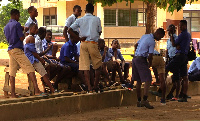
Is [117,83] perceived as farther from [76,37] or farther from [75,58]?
[76,37]

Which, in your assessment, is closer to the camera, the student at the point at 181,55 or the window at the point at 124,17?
the student at the point at 181,55

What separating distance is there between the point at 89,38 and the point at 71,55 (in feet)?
4.25

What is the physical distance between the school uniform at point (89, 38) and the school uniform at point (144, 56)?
82cm

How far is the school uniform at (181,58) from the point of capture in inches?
534

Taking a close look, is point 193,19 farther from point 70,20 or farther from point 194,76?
point 70,20

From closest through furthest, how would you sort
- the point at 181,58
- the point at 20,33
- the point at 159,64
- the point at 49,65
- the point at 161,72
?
the point at 20,33
the point at 49,65
the point at 161,72
the point at 159,64
the point at 181,58

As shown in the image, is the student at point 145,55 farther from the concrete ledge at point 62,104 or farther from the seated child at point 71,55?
the seated child at point 71,55

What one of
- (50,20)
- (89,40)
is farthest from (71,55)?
(50,20)

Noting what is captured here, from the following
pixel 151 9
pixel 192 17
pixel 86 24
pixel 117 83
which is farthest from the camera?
pixel 192 17

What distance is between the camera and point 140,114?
36.1ft

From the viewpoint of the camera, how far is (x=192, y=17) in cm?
5259

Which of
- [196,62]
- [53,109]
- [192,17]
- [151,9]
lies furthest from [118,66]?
[192,17]

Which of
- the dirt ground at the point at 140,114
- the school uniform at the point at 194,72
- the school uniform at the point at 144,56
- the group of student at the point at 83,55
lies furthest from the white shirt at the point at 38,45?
the school uniform at the point at 194,72

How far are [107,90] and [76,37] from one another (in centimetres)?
149
